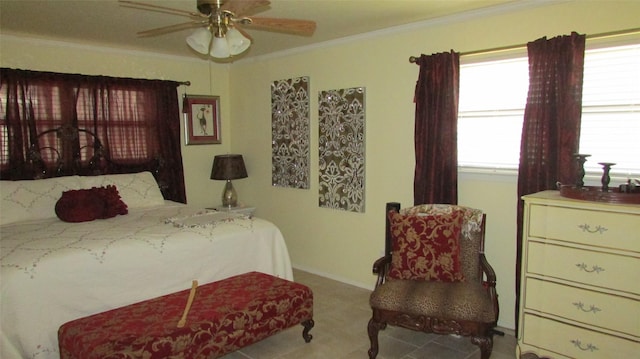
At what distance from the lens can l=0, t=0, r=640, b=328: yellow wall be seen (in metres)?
3.19

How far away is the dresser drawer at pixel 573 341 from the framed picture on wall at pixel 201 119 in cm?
386

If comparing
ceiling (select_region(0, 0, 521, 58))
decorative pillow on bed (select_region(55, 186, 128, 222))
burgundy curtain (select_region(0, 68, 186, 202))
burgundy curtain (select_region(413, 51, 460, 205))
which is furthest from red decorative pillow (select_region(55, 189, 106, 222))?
burgundy curtain (select_region(413, 51, 460, 205))

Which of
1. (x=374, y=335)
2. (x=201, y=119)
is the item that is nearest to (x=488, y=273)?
(x=374, y=335)

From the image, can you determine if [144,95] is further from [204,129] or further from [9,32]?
[9,32]

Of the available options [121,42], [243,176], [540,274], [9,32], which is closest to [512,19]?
[540,274]

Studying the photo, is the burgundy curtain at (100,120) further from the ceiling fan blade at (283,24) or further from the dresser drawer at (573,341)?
the dresser drawer at (573,341)

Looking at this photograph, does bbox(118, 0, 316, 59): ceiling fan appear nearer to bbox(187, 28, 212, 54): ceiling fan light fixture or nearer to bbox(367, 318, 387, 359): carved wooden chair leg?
bbox(187, 28, 212, 54): ceiling fan light fixture

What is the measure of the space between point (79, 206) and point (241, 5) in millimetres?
2251

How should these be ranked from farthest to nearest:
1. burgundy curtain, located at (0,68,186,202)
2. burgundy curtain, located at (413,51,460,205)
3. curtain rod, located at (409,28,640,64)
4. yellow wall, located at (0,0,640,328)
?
1. burgundy curtain, located at (0,68,186,202)
2. burgundy curtain, located at (413,51,460,205)
3. yellow wall, located at (0,0,640,328)
4. curtain rod, located at (409,28,640,64)

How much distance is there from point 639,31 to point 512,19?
0.76m

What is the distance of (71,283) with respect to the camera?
257cm

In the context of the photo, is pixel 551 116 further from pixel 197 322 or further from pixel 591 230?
pixel 197 322

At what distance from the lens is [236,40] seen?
2.51m

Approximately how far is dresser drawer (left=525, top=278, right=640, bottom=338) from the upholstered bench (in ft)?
4.53
